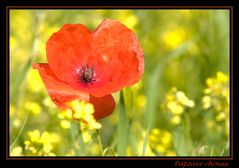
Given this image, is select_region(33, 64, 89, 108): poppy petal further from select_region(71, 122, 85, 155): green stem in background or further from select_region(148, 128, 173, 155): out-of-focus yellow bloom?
select_region(148, 128, 173, 155): out-of-focus yellow bloom

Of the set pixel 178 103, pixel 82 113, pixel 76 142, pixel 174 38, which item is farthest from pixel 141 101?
pixel 82 113

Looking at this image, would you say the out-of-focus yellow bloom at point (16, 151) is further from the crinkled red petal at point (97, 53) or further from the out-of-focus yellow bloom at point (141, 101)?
the out-of-focus yellow bloom at point (141, 101)

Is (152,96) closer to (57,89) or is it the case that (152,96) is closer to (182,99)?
(182,99)

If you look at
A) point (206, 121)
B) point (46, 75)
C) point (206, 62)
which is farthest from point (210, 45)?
point (46, 75)

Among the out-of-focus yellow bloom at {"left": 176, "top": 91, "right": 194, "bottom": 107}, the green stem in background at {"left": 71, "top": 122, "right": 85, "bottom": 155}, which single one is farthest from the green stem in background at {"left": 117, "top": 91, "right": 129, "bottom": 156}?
the out-of-focus yellow bloom at {"left": 176, "top": 91, "right": 194, "bottom": 107}

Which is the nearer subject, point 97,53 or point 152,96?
point 97,53

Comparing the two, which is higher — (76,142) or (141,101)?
(141,101)

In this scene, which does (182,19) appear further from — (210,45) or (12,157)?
(12,157)
